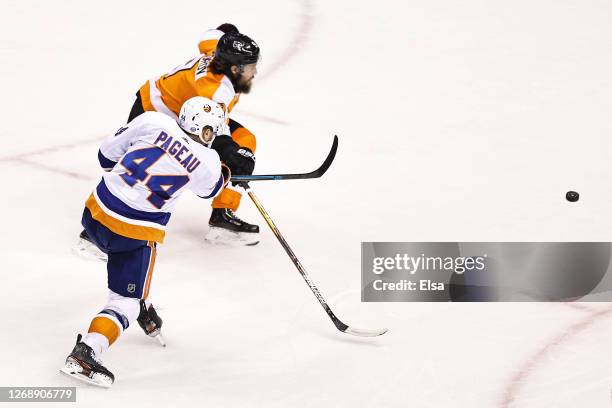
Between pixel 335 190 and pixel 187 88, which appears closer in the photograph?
pixel 187 88

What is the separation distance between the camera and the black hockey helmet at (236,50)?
4043 mm

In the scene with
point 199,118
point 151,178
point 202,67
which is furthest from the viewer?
point 202,67

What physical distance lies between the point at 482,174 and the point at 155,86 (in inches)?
62.2

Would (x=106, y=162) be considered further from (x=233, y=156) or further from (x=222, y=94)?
(x=222, y=94)

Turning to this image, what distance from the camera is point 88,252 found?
166 inches

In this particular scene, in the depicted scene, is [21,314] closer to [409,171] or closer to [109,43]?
[409,171]

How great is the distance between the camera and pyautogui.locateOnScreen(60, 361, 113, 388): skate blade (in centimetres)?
330

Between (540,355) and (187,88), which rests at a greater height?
(187,88)

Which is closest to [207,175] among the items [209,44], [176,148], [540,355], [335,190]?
[176,148]

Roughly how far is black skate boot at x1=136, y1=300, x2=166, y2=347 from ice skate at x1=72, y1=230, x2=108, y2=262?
2.14 ft

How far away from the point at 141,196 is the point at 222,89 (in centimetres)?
76

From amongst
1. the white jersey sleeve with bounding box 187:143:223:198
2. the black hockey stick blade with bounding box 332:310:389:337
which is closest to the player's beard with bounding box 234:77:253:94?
the white jersey sleeve with bounding box 187:143:223:198

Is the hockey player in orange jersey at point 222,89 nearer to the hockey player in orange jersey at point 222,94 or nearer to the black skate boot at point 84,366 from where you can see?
the hockey player in orange jersey at point 222,94

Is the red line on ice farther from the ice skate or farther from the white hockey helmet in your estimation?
the ice skate
